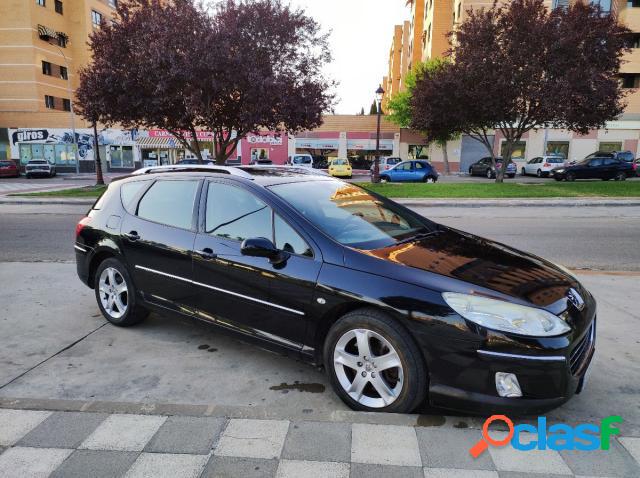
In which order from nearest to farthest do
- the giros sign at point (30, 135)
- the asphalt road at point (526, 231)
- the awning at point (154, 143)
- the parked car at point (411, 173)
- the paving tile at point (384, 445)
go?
1. the paving tile at point (384, 445)
2. the asphalt road at point (526, 231)
3. the parked car at point (411, 173)
4. the giros sign at point (30, 135)
5. the awning at point (154, 143)

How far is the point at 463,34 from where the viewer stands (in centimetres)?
2102

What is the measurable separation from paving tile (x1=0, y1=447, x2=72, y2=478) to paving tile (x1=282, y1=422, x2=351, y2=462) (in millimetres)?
1164

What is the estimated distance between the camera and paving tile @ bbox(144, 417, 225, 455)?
7.93ft

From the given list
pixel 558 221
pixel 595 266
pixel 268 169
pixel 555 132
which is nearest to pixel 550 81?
pixel 558 221

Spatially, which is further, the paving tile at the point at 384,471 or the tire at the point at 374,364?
the tire at the point at 374,364

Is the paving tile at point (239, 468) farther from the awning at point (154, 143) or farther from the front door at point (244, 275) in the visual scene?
the awning at point (154, 143)

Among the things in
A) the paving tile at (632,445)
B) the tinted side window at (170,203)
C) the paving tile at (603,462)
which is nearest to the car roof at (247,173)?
the tinted side window at (170,203)

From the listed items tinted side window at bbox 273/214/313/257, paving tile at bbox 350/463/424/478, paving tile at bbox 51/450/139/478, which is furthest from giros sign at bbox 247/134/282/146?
paving tile at bbox 350/463/424/478

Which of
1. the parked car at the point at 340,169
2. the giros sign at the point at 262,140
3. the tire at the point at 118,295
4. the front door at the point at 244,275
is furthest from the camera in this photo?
the giros sign at the point at 262,140

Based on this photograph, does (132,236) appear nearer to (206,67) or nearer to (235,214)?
(235,214)

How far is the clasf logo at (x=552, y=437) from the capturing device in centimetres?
241

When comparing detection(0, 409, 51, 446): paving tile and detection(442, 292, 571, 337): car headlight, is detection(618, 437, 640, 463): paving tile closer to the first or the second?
detection(442, 292, 571, 337): car headlight

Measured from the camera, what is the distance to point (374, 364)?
9.15 ft

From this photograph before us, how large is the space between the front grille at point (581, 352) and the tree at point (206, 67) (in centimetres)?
1691
